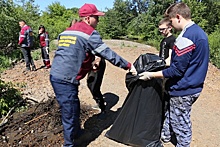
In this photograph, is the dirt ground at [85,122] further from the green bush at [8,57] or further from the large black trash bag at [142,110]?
the green bush at [8,57]

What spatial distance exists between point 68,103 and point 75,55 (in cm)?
59

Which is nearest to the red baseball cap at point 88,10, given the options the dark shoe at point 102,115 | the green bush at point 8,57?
the dark shoe at point 102,115

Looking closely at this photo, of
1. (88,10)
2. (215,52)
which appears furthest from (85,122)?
(215,52)

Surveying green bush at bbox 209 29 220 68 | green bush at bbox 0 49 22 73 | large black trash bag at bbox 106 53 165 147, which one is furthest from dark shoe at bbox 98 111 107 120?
green bush at bbox 209 29 220 68

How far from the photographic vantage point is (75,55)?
2.81 m

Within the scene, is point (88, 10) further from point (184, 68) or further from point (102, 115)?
point (102, 115)

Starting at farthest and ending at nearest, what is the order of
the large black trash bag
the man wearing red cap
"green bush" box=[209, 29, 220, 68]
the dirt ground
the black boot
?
"green bush" box=[209, 29, 220, 68] → the black boot → the dirt ground → the large black trash bag → the man wearing red cap

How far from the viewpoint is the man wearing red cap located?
279 centimetres

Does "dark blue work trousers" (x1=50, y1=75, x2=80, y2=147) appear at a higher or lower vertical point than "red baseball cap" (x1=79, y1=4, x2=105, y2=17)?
lower

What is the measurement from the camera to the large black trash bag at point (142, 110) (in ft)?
10.3

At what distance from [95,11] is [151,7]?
26978 mm

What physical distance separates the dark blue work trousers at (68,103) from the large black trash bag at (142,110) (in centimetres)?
67

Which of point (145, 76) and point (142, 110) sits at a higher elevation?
point (145, 76)

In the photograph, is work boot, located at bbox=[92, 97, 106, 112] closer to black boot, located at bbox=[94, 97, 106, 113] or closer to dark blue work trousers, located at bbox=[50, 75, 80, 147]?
black boot, located at bbox=[94, 97, 106, 113]
